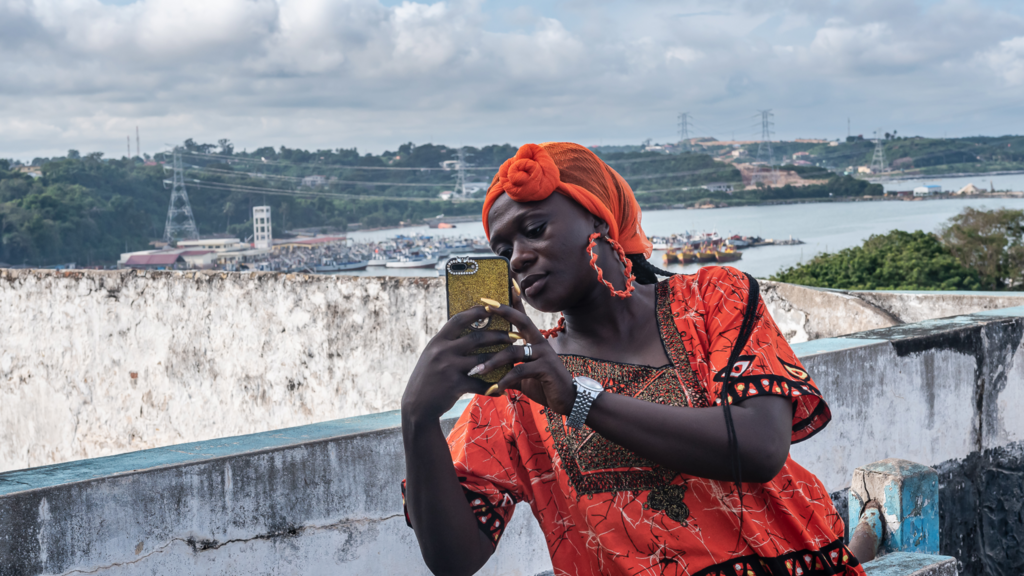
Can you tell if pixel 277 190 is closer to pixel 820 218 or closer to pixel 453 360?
pixel 453 360

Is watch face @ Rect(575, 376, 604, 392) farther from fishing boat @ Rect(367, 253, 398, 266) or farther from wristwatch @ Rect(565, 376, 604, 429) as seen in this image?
fishing boat @ Rect(367, 253, 398, 266)

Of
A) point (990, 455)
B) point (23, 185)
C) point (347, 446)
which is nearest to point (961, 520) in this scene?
point (990, 455)

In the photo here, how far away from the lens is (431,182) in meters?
39.9

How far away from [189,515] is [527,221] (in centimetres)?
127

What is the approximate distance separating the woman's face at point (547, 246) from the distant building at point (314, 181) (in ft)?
139

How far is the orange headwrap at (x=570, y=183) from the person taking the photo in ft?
4.31

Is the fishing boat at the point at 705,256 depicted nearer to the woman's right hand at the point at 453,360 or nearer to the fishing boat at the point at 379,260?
the fishing boat at the point at 379,260

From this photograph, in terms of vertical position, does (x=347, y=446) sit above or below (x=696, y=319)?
below

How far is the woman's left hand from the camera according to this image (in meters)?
1.12

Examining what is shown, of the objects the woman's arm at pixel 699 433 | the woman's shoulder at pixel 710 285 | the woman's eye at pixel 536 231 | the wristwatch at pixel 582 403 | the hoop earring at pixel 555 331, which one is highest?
the woman's eye at pixel 536 231

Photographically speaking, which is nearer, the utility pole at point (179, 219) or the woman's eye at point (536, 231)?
the woman's eye at point (536, 231)

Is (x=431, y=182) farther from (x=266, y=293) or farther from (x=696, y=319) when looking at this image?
(x=696, y=319)

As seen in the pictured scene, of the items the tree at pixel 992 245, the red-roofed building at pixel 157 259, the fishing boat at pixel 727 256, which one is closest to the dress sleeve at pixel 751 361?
the tree at pixel 992 245

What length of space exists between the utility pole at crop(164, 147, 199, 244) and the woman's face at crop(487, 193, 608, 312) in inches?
1363
